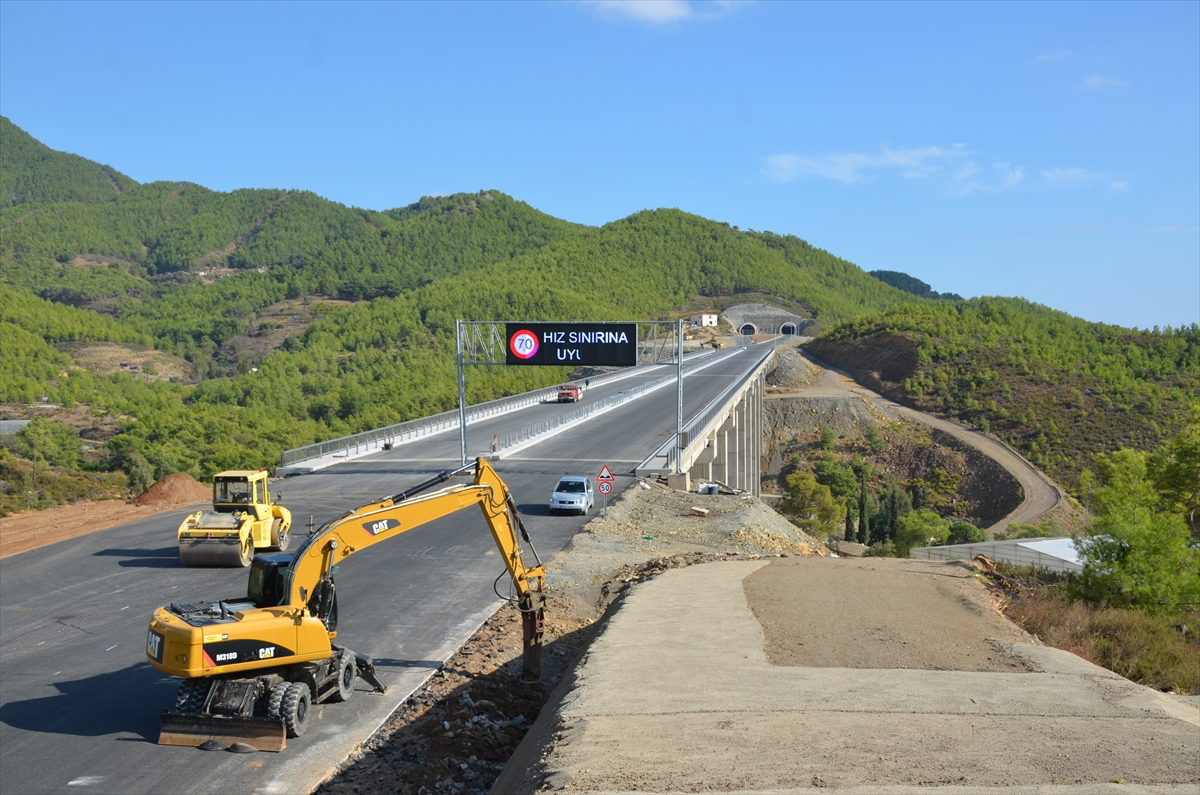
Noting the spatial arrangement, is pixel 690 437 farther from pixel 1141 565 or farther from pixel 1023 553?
pixel 1141 565

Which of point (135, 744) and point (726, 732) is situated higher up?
point (726, 732)

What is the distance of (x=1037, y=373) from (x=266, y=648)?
111 metres

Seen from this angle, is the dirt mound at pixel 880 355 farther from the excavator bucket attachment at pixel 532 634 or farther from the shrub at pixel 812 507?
the excavator bucket attachment at pixel 532 634

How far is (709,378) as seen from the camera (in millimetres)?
90562

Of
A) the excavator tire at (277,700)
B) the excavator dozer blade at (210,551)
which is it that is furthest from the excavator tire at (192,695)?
the excavator dozer blade at (210,551)

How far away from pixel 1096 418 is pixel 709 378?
39.6m

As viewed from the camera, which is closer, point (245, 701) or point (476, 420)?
point (245, 701)

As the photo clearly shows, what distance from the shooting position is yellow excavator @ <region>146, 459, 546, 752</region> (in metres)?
12.2

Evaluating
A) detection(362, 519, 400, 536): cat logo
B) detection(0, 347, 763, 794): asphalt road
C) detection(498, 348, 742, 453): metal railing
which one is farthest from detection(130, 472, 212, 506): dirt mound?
detection(362, 519, 400, 536): cat logo

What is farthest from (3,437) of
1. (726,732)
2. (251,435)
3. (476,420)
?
(726,732)

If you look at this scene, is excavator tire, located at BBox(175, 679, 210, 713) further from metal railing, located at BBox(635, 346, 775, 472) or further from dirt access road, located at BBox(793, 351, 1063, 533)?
dirt access road, located at BBox(793, 351, 1063, 533)

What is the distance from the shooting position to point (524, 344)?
135ft

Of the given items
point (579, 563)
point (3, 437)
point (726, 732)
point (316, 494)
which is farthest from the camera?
point (3, 437)

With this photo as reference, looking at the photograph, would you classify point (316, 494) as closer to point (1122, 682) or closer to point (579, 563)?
point (579, 563)
